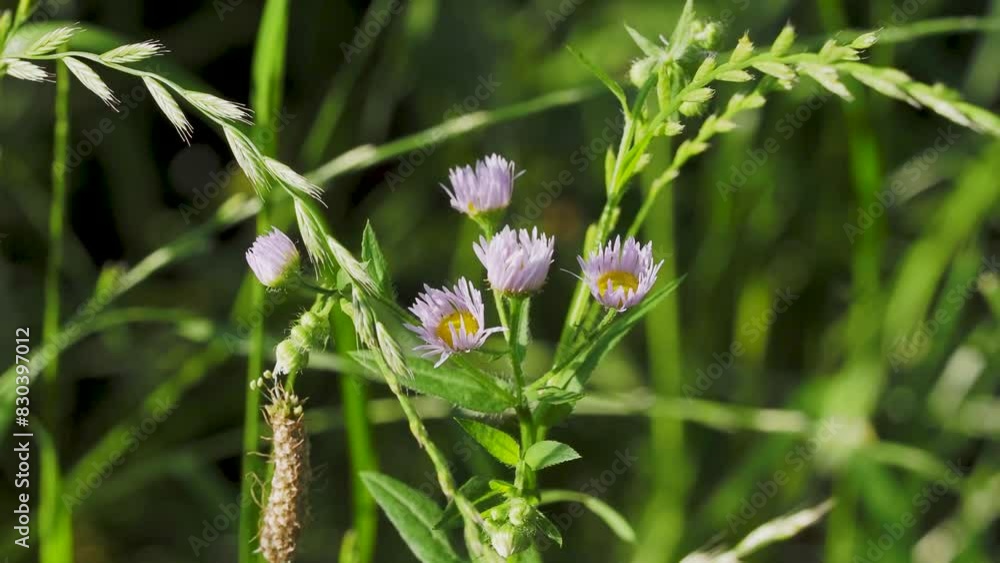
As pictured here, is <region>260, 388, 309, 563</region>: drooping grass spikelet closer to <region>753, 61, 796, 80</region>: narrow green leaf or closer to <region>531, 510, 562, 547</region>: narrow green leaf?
<region>531, 510, 562, 547</region>: narrow green leaf

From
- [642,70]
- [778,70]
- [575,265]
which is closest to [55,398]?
[642,70]

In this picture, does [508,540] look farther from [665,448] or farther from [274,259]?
[665,448]

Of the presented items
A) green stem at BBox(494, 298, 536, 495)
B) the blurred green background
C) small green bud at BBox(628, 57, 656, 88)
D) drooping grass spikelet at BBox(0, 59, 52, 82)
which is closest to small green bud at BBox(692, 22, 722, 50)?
small green bud at BBox(628, 57, 656, 88)

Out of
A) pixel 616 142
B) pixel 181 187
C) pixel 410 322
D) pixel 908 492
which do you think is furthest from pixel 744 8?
pixel 410 322

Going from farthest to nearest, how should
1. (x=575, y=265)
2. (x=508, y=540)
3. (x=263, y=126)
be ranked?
Result: (x=575, y=265)
(x=263, y=126)
(x=508, y=540)

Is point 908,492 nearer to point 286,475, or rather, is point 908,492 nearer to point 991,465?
point 991,465

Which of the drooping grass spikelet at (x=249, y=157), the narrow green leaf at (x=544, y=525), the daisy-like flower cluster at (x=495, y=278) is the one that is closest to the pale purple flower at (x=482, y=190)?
the daisy-like flower cluster at (x=495, y=278)
